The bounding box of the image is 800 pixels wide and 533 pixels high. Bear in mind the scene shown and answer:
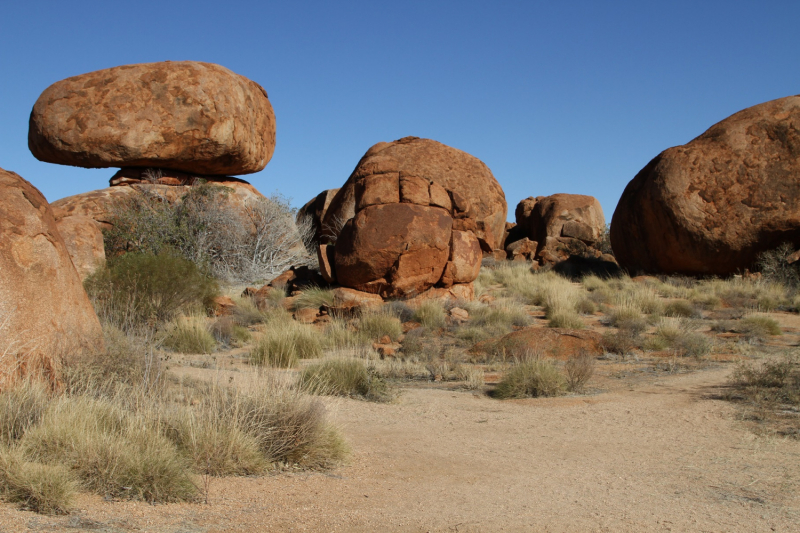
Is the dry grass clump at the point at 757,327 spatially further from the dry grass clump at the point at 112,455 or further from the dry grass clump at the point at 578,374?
the dry grass clump at the point at 112,455

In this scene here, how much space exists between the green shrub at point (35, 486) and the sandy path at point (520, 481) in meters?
0.10

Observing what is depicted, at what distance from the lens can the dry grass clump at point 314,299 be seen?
12966mm

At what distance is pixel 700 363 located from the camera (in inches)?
335

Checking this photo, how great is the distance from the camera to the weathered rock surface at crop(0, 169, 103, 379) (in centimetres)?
450

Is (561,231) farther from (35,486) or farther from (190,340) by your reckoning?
(35,486)

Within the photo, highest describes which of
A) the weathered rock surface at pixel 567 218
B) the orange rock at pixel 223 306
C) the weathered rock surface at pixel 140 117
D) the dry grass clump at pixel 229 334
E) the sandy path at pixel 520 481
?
the weathered rock surface at pixel 140 117

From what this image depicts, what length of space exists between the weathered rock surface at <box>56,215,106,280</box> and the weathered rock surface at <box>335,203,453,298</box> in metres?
4.33

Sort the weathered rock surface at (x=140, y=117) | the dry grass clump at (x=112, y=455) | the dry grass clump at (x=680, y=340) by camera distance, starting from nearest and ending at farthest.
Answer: the dry grass clump at (x=112, y=455) < the dry grass clump at (x=680, y=340) < the weathered rock surface at (x=140, y=117)

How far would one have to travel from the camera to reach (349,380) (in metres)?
7.18

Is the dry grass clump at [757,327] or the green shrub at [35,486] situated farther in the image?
the dry grass clump at [757,327]

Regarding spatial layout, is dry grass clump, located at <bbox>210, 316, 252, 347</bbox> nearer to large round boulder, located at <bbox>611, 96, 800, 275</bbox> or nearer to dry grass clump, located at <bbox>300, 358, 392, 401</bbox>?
dry grass clump, located at <bbox>300, 358, 392, 401</bbox>

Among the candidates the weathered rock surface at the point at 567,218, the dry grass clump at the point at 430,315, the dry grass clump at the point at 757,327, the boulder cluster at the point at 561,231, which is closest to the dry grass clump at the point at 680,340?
the dry grass clump at the point at 757,327

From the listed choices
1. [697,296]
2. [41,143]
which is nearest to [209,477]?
[697,296]

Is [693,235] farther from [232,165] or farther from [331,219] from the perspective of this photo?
[232,165]
